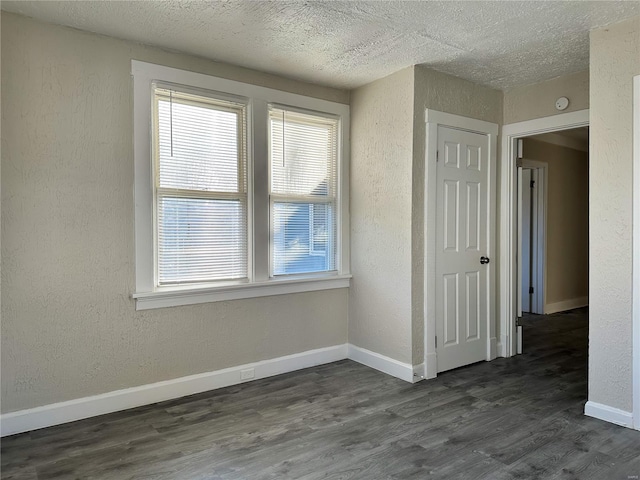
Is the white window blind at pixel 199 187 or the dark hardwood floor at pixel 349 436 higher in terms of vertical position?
the white window blind at pixel 199 187

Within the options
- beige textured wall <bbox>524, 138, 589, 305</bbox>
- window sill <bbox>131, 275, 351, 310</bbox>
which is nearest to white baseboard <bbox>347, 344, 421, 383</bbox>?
window sill <bbox>131, 275, 351, 310</bbox>

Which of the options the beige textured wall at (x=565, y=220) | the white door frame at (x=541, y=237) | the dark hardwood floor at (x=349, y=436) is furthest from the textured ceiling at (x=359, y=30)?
the beige textured wall at (x=565, y=220)

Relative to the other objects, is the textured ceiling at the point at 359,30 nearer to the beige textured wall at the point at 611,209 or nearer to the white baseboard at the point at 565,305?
the beige textured wall at the point at 611,209

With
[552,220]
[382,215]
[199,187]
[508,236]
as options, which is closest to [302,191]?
[382,215]

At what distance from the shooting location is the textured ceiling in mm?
2543

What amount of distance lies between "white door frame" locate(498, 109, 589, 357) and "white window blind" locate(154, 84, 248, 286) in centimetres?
240

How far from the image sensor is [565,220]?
6543mm

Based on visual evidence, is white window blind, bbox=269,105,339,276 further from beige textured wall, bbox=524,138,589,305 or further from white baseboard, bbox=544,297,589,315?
white baseboard, bbox=544,297,589,315

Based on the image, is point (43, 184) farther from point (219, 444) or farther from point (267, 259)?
point (219, 444)

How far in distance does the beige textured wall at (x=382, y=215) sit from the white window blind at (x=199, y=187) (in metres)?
1.10

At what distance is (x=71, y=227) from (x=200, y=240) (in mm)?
870

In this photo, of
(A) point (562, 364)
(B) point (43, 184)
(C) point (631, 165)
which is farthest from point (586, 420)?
(B) point (43, 184)

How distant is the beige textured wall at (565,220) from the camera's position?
6.27 meters

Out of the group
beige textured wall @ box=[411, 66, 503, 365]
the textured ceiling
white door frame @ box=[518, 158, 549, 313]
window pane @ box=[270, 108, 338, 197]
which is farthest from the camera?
white door frame @ box=[518, 158, 549, 313]
